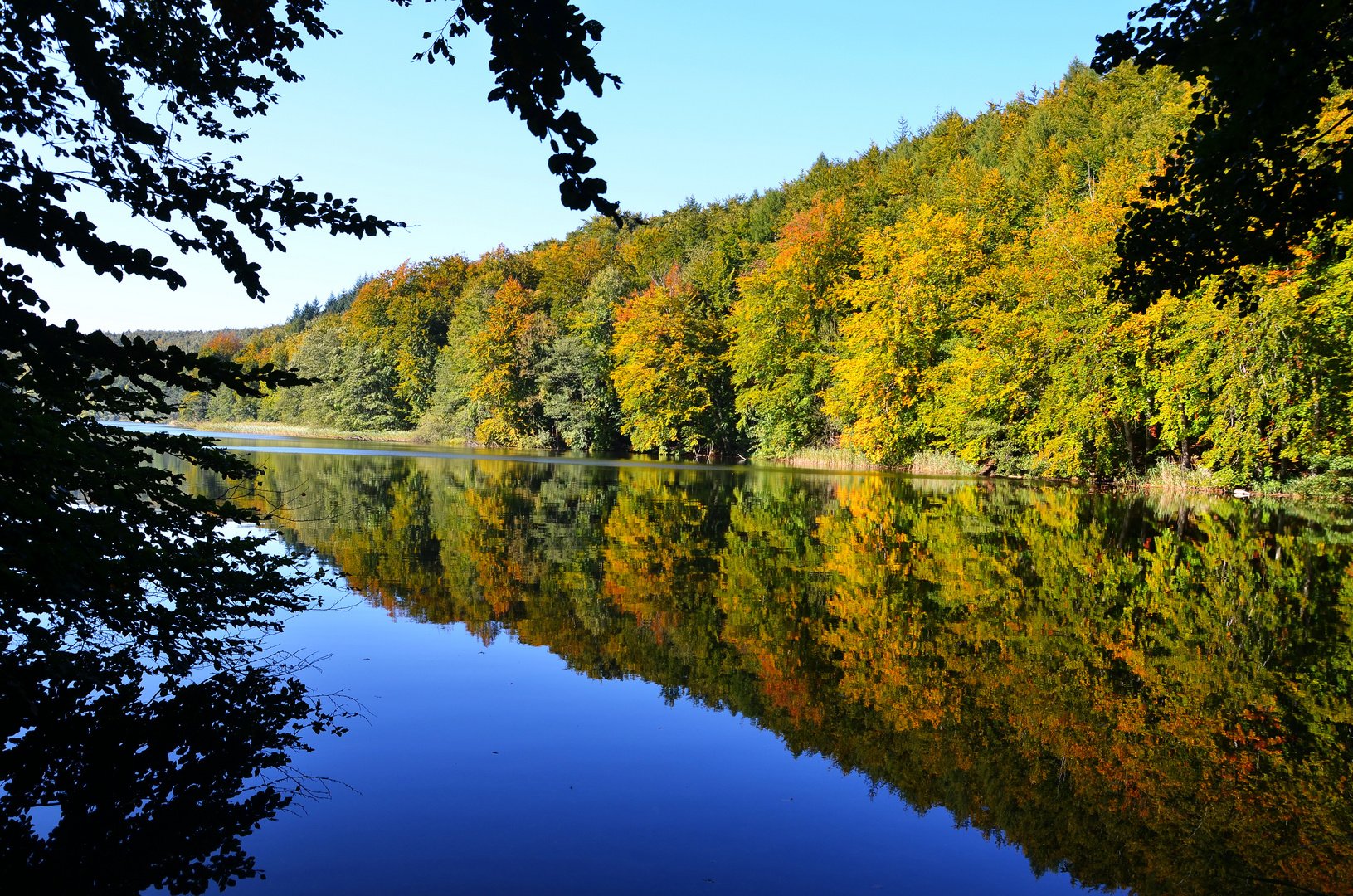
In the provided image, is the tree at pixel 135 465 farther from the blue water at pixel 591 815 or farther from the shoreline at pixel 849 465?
the shoreline at pixel 849 465

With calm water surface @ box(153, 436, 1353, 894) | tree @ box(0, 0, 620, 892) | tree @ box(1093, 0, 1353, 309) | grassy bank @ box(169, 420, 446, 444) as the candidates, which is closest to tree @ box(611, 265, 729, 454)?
grassy bank @ box(169, 420, 446, 444)

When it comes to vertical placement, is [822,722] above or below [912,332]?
below

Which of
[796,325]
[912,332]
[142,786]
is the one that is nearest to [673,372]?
[796,325]

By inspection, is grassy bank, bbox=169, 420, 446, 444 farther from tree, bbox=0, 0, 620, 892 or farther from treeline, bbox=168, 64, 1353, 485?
tree, bbox=0, 0, 620, 892

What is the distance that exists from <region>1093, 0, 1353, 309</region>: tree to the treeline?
58 centimetres

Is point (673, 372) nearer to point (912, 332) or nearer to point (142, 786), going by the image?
point (912, 332)

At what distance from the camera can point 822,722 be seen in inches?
205

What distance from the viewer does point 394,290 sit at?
6912cm

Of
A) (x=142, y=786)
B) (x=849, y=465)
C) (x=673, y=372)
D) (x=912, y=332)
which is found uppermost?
(x=912, y=332)

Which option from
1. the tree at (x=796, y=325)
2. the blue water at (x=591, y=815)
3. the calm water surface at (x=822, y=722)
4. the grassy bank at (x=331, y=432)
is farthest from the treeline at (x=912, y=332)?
the blue water at (x=591, y=815)

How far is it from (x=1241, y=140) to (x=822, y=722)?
16.5ft

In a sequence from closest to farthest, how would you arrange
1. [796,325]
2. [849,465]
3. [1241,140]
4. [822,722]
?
1. [822,722]
2. [1241,140]
3. [849,465]
4. [796,325]

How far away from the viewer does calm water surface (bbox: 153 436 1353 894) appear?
3.59 metres

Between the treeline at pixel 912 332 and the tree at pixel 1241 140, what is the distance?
577mm
